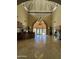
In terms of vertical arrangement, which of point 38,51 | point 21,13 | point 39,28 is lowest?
point 38,51

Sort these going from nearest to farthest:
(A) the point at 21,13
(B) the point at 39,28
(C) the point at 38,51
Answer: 1. (C) the point at 38,51
2. (A) the point at 21,13
3. (B) the point at 39,28

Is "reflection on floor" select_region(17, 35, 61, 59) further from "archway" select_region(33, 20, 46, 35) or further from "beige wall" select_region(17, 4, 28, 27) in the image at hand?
"archway" select_region(33, 20, 46, 35)

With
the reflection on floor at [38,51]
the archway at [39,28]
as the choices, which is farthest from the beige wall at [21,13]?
the archway at [39,28]

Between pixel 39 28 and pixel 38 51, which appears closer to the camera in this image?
pixel 38 51

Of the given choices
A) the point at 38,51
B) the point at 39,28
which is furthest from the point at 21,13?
the point at 39,28

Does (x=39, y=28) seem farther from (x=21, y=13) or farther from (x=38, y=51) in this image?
(x=38, y=51)

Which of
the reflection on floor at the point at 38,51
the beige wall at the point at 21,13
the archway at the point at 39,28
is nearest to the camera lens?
the reflection on floor at the point at 38,51

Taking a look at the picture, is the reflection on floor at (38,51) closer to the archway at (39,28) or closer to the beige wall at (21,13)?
the beige wall at (21,13)

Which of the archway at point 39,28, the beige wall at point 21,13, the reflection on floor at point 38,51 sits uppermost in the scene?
the beige wall at point 21,13

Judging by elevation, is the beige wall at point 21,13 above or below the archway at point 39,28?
above

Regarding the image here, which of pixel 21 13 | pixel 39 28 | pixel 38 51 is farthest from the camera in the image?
pixel 39 28
